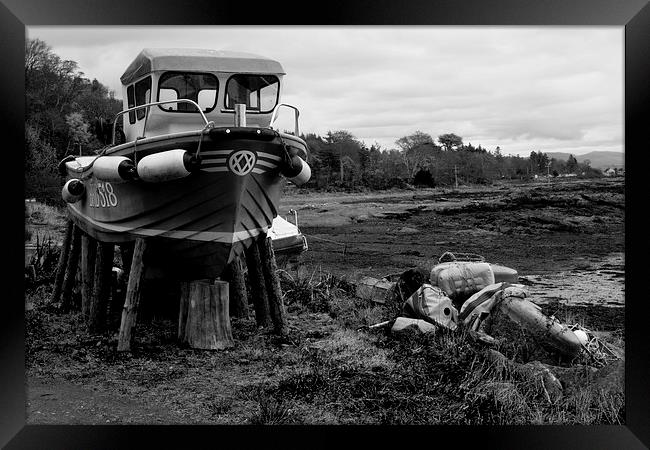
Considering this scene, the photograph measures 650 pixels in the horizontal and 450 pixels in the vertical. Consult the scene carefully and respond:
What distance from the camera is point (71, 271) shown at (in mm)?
8766

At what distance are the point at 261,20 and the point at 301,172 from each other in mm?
1706

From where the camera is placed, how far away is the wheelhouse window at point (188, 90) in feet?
22.1

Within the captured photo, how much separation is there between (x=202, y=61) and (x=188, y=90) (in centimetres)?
32

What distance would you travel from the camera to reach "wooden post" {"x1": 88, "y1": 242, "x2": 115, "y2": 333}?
762 centimetres

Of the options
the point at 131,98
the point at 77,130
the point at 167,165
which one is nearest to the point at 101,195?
the point at 77,130

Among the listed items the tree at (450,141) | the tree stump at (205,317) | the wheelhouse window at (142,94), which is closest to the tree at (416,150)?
the tree at (450,141)

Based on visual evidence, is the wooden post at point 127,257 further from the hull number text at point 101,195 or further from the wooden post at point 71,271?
the wooden post at point 71,271

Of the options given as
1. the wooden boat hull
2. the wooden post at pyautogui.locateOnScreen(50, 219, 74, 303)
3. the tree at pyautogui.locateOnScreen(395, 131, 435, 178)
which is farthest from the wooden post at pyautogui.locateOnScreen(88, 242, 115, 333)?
the tree at pyautogui.locateOnScreen(395, 131, 435, 178)

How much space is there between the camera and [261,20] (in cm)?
580

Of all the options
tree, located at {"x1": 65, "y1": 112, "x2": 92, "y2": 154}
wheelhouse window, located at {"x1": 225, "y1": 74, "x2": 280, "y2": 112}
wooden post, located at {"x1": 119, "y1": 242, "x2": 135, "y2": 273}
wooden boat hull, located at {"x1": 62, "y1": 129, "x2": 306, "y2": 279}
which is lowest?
wooden post, located at {"x1": 119, "y1": 242, "x2": 135, "y2": 273}

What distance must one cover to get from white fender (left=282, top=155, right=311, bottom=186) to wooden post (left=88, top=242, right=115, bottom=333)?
7.31ft

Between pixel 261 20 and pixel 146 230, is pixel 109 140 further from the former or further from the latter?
pixel 261 20

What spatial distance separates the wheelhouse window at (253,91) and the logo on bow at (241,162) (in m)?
0.72

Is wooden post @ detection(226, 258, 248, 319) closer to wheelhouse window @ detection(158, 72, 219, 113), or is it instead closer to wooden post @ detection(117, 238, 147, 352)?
wooden post @ detection(117, 238, 147, 352)
